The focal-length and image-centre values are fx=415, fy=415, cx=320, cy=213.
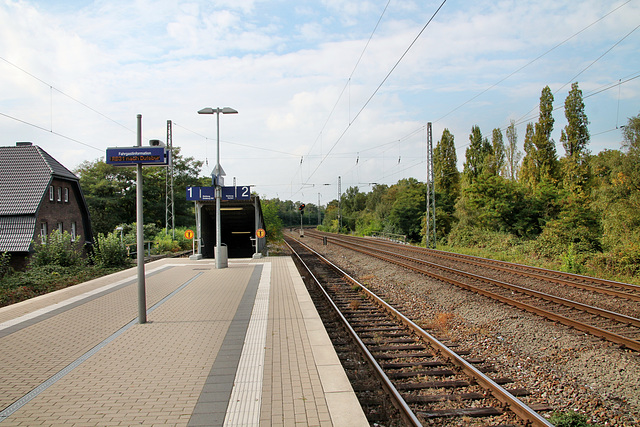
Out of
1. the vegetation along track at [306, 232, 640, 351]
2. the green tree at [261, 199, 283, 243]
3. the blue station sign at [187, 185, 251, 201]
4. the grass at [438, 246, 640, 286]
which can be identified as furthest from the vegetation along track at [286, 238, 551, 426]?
the green tree at [261, 199, 283, 243]

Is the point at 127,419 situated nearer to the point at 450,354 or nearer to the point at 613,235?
the point at 450,354

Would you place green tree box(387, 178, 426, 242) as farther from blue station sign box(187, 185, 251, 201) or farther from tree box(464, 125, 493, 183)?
blue station sign box(187, 185, 251, 201)

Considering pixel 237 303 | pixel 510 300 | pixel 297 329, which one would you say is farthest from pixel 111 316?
pixel 510 300

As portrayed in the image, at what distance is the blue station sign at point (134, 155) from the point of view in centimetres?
804

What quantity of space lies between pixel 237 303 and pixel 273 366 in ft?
15.3

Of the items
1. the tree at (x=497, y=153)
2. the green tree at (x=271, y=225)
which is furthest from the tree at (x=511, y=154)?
the green tree at (x=271, y=225)

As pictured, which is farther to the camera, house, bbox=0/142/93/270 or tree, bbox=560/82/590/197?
tree, bbox=560/82/590/197

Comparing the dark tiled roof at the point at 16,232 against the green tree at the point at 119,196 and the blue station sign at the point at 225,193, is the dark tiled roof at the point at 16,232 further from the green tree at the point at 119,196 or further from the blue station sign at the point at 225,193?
the green tree at the point at 119,196

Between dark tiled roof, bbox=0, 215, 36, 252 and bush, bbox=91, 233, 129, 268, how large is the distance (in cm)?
353

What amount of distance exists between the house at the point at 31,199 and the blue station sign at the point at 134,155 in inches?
552

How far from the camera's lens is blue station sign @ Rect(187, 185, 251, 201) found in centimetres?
2230

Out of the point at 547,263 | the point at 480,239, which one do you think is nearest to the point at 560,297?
the point at 547,263

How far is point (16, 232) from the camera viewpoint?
2092 centimetres

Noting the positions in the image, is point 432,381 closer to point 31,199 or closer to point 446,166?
point 31,199
